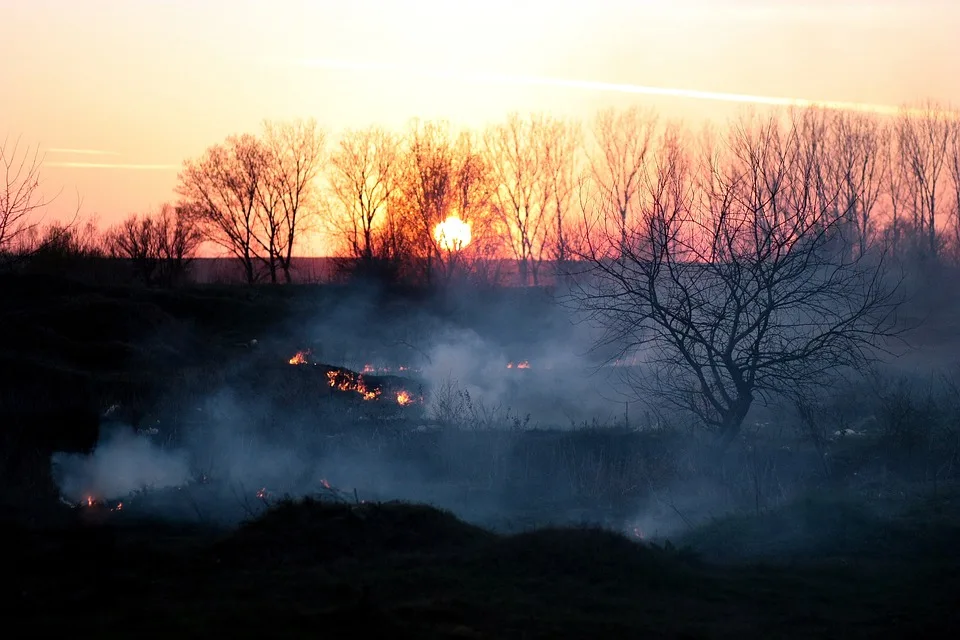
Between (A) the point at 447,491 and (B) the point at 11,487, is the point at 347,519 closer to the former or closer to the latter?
(A) the point at 447,491

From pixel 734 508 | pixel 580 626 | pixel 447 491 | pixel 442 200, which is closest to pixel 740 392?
pixel 734 508

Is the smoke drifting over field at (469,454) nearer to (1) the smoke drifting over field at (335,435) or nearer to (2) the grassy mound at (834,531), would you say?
(1) the smoke drifting over field at (335,435)

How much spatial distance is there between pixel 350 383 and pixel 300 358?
4904mm

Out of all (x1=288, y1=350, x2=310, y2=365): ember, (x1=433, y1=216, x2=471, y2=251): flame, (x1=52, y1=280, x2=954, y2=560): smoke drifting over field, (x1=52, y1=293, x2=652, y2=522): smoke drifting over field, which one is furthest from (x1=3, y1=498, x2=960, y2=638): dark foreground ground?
(x1=433, y1=216, x2=471, y2=251): flame

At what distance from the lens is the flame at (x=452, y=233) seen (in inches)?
1870

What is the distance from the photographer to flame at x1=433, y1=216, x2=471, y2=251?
47500 mm

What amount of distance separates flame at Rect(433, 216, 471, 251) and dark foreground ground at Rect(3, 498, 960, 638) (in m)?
38.7

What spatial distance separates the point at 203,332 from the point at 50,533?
2535 cm

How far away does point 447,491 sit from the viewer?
1319 centimetres

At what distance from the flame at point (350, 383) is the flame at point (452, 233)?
A: 23.3 metres

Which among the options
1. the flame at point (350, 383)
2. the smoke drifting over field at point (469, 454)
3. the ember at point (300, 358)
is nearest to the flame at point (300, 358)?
the ember at point (300, 358)

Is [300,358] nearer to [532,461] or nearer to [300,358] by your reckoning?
[300,358]

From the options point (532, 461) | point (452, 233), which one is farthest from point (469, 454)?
point (452, 233)

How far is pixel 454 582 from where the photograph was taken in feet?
23.1
